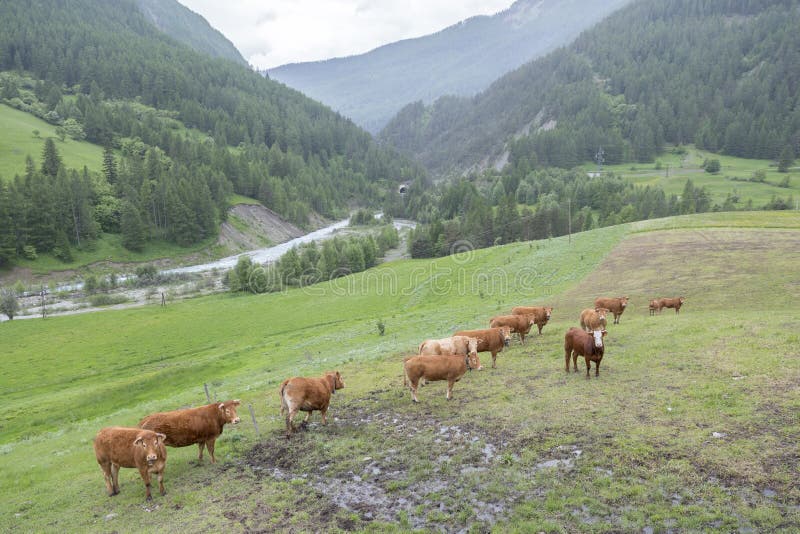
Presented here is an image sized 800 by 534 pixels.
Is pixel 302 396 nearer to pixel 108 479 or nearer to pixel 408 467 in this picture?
pixel 408 467

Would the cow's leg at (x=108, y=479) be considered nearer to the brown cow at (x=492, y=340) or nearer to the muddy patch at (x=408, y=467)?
the muddy patch at (x=408, y=467)

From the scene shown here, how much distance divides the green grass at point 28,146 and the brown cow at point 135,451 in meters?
149

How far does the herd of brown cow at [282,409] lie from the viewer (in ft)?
39.8

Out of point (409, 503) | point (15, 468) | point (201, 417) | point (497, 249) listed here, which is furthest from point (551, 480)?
point (497, 249)

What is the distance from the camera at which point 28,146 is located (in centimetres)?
14725

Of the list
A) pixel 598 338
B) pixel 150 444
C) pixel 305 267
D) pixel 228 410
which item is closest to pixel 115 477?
pixel 150 444

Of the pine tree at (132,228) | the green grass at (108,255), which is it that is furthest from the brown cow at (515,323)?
the pine tree at (132,228)

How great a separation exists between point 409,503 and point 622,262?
1758 inches

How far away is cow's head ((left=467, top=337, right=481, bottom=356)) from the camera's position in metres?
19.4

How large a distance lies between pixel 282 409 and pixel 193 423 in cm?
334

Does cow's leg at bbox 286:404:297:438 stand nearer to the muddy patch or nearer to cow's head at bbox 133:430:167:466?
the muddy patch

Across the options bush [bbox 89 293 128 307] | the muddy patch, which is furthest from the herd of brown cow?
bush [bbox 89 293 128 307]

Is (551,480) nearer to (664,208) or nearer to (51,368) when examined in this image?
(51,368)

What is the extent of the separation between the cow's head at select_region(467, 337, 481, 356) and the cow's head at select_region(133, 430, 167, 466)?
1247cm
